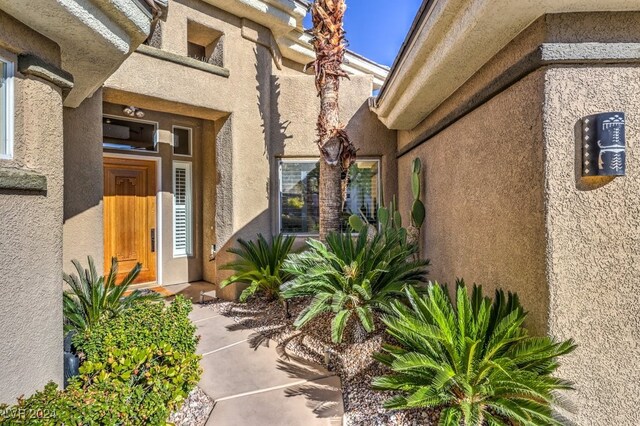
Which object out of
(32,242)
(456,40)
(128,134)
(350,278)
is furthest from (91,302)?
(456,40)

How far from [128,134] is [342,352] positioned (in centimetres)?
711

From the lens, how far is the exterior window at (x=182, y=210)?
898 centimetres

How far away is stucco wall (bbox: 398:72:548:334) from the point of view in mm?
3289

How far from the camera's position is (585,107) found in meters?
3.15

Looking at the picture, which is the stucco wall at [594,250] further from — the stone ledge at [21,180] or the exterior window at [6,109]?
the exterior window at [6,109]

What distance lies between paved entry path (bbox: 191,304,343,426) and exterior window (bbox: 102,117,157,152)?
17.0ft

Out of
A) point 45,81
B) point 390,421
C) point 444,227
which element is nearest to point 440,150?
point 444,227

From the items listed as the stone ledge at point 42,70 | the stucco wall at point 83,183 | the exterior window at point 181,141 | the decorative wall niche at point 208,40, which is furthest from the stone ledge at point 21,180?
the exterior window at point 181,141

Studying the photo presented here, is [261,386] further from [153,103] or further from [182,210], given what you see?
[182,210]

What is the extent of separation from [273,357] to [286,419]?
1513mm

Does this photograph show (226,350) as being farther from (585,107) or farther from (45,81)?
(585,107)

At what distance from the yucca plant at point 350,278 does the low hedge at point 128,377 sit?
5.02 ft

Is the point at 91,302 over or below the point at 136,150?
below

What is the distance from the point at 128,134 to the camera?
320 inches
